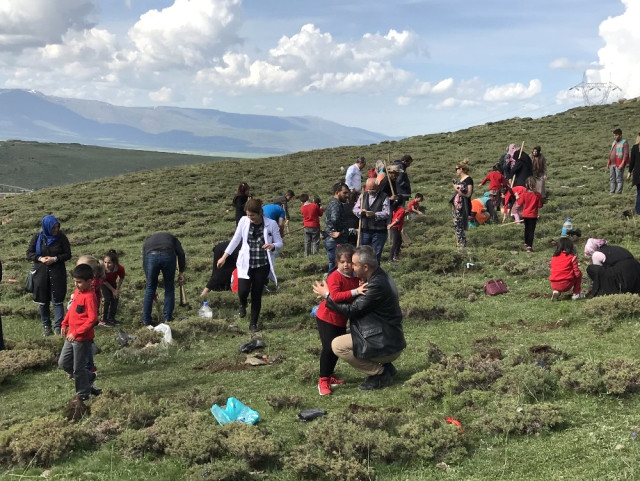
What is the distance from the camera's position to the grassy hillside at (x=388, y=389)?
227 inches

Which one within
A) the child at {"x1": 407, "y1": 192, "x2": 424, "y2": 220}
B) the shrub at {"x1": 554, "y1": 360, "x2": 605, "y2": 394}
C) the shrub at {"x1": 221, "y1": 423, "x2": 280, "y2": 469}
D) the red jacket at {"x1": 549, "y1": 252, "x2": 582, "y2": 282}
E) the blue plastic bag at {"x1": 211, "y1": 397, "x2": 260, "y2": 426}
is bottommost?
the blue plastic bag at {"x1": 211, "y1": 397, "x2": 260, "y2": 426}

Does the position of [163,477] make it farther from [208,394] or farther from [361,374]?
[361,374]

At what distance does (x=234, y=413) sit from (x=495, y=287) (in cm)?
795

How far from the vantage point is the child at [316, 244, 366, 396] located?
7.61 metres

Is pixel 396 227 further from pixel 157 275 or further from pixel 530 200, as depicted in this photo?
pixel 157 275

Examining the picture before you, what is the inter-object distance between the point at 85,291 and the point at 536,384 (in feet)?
20.8


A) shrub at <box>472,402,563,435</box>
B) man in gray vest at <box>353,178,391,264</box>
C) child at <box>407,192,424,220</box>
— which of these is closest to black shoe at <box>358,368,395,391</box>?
shrub at <box>472,402,563,435</box>

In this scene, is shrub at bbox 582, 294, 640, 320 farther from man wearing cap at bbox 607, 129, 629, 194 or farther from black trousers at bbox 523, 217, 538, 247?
man wearing cap at bbox 607, 129, 629, 194

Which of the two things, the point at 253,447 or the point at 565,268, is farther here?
the point at 565,268

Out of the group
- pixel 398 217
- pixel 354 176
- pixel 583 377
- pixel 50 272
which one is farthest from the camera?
pixel 354 176

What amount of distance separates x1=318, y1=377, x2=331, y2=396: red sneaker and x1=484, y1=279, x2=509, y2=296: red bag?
6270 millimetres

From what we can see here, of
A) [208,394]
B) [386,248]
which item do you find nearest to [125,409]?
[208,394]

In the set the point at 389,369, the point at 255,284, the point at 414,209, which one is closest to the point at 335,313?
the point at 389,369

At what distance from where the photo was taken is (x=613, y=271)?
10.7 m
